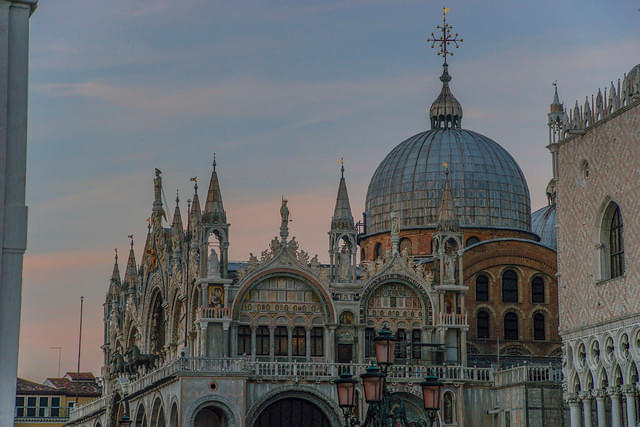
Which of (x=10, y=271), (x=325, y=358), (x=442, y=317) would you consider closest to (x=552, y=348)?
(x=442, y=317)

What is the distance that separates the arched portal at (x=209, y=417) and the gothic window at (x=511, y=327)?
13896mm

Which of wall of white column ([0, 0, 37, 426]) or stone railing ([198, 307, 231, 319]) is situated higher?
stone railing ([198, 307, 231, 319])

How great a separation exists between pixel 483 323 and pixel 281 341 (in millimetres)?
10051

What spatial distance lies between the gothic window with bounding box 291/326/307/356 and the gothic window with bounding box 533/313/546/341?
11.0 metres

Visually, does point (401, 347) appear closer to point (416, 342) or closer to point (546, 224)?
point (416, 342)

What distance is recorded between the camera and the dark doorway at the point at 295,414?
43.5 meters

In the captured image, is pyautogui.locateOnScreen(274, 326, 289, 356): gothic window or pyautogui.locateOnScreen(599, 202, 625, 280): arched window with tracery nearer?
pyautogui.locateOnScreen(599, 202, 625, 280): arched window with tracery

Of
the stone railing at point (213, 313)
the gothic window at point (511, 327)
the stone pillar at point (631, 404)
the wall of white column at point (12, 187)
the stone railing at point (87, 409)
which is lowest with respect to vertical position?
the wall of white column at point (12, 187)

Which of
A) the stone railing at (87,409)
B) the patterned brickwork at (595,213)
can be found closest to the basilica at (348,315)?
the stone railing at (87,409)

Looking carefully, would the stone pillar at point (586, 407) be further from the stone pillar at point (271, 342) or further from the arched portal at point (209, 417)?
the arched portal at point (209, 417)

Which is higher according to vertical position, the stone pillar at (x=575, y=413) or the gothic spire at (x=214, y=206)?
the gothic spire at (x=214, y=206)

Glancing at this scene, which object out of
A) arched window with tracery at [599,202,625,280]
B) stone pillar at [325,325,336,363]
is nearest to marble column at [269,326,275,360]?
stone pillar at [325,325,336,363]

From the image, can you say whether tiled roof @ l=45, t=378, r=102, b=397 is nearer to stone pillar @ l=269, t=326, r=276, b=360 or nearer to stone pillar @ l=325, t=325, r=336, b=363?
stone pillar @ l=269, t=326, r=276, b=360

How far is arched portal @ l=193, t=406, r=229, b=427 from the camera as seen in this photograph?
43031 millimetres
